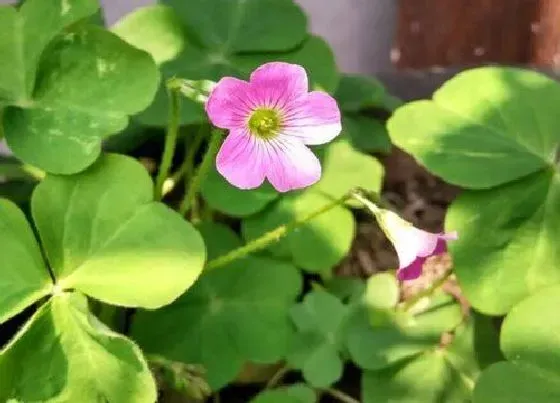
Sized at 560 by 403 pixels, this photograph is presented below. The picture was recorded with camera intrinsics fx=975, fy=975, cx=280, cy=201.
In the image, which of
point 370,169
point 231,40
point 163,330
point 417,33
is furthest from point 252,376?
point 417,33

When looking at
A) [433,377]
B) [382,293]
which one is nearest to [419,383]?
[433,377]

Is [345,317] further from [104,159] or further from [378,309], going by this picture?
[104,159]

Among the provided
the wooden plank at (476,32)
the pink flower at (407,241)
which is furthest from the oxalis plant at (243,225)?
the wooden plank at (476,32)

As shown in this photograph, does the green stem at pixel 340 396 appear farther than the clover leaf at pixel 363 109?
No

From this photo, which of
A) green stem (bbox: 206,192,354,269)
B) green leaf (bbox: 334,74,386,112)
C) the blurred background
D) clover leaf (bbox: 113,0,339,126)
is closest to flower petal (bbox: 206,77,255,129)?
green stem (bbox: 206,192,354,269)

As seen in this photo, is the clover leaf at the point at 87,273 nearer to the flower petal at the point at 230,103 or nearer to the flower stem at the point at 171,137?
the flower stem at the point at 171,137

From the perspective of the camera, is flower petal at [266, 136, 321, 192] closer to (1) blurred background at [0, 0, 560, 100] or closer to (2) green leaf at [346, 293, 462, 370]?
(2) green leaf at [346, 293, 462, 370]

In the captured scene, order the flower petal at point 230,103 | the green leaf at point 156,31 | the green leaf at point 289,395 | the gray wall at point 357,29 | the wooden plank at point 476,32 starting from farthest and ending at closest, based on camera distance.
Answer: the gray wall at point 357,29, the wooden plank at point 476,32, the green leaf at point 156,31, the green leaf at point 289,395, the flower petal at point 230,103
